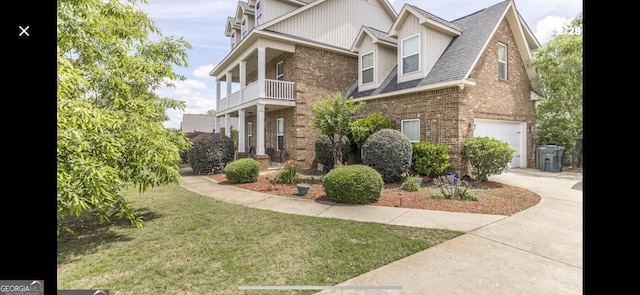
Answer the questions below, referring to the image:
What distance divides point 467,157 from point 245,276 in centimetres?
839

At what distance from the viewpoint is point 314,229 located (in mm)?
4500

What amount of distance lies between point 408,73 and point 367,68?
2543mm

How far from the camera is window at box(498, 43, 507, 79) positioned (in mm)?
10906

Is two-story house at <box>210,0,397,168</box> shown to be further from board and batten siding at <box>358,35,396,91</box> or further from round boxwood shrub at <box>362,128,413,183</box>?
round boxwood shrub at <box>362,128,413,183</box>

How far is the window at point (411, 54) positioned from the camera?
10656 millimetres

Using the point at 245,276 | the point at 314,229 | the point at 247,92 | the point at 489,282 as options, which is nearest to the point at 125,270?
the point at 245,276

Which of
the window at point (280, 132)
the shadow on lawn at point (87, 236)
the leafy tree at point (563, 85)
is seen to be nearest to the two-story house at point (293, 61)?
the window at point (280, 132)

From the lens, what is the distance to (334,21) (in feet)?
48.5

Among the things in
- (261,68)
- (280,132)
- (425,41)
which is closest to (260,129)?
(280,132)

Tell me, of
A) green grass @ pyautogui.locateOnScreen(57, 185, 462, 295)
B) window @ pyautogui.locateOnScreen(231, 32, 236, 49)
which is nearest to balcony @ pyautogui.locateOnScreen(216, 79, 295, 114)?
window @ pyautogui.locateOnScreen(231, 32, 236, 49)

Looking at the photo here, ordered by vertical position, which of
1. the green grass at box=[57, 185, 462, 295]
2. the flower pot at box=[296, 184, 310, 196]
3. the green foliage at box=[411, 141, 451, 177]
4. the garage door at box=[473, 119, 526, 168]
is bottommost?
the green grass at box=[57, 185, 462, 295]

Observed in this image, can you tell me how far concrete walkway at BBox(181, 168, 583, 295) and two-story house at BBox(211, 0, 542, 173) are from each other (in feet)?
14.6

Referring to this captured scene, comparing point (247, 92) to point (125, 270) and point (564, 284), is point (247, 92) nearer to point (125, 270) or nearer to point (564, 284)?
point (125, 270)
